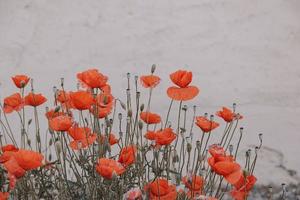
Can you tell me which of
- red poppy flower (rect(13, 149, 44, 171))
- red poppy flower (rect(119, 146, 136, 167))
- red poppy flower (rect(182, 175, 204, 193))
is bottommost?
red poppy flower (rect(182, 175, 204, 193))

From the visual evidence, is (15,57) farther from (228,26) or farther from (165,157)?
(165,157)

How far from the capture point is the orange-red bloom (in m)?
1.40

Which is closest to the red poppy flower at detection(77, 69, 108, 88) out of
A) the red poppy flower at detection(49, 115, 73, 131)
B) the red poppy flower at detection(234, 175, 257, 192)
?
the red poppy flower at detection(49, 115, 73, 131)

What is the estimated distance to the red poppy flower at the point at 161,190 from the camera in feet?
4.21

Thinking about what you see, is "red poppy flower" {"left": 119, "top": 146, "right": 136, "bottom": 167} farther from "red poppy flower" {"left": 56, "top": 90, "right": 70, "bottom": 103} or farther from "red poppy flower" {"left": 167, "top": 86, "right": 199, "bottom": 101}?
"red poppy flower" {"left": 56, "top": 90, "right": 70, "bottom": 103}

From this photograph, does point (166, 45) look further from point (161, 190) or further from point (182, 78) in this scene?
point (161, 190)

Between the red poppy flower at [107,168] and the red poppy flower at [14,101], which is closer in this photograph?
the red poppy flower at [107,168]

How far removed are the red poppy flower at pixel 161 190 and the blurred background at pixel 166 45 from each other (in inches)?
56.3

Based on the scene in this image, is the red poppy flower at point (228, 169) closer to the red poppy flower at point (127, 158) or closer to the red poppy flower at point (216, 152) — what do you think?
the red poppy flower at point (216, 152)

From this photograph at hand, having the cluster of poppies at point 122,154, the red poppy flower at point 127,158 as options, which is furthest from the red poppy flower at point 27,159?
the red poppy flower at point 127,158

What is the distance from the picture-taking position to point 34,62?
2949mm

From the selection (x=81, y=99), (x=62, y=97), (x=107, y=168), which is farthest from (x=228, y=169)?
(x=62, y=97)

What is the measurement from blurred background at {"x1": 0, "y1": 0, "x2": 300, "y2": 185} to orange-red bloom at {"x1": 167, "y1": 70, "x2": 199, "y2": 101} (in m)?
1.29

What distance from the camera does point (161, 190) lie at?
1.28 m
